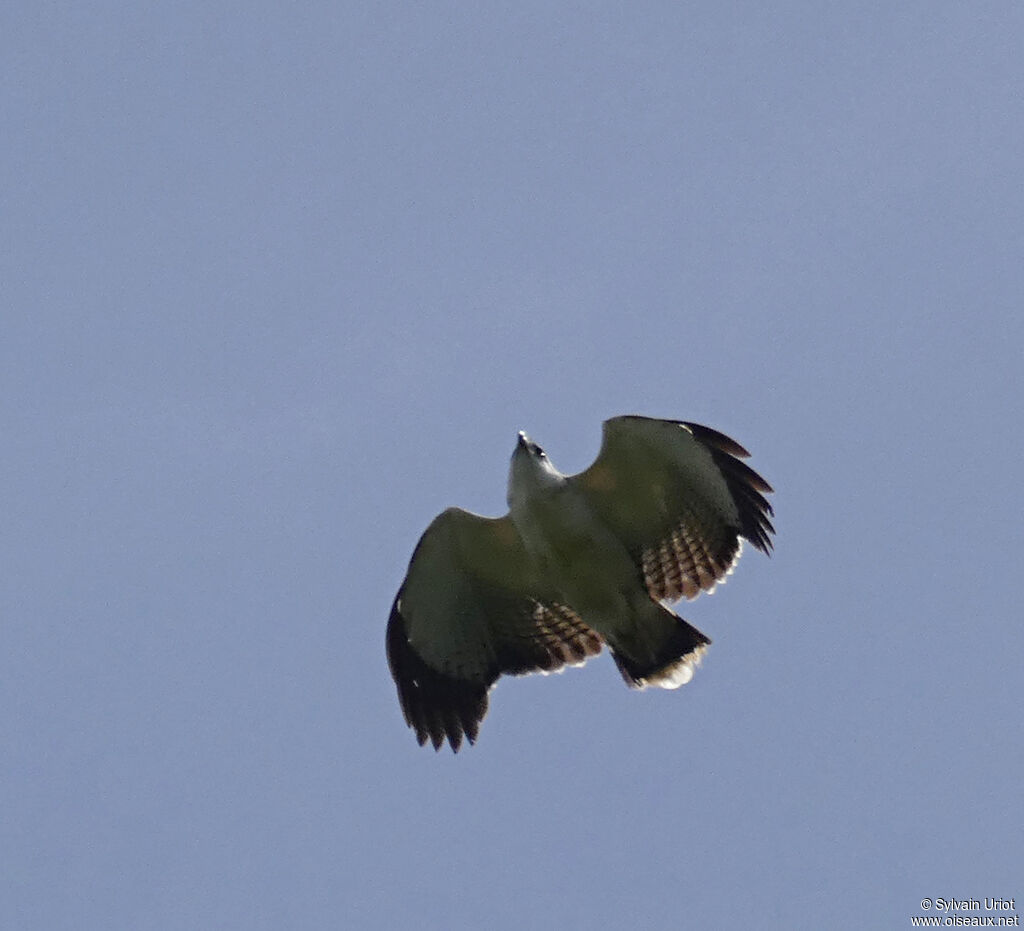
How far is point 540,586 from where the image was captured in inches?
604

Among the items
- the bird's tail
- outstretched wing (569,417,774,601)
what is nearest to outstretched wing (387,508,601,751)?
the bird's tail

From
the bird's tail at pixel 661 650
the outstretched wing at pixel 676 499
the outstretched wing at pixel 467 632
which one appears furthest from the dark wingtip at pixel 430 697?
the outstretched wing at pixel 676 499

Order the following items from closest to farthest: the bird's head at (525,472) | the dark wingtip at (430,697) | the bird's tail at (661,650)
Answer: the bird's head at (525,472), the bird's tail at (661,650), the dark wingtip at (430,697)

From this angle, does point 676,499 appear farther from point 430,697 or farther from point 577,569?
point 430,697

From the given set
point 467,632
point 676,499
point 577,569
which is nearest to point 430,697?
point 467,632

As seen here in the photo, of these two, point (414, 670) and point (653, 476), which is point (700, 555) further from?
point (414, 670)

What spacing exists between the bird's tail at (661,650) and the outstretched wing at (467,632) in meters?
0.51

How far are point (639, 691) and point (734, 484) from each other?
186cm

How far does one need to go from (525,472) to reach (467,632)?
1.71 m

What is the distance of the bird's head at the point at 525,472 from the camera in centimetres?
1455

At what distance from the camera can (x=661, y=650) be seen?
594 inches

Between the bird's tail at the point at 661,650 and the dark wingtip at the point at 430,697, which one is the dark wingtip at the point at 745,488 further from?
the dark wingtip at the point at 430,697

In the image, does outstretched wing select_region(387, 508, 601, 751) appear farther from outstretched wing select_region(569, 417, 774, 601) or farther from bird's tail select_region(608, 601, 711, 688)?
outstretched wing select_region(569, 417, 774, 601)

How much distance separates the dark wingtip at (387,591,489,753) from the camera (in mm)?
15219
